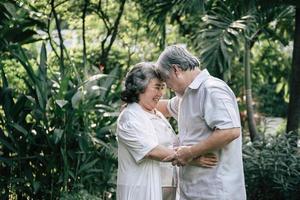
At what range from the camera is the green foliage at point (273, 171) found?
5934 millimetres

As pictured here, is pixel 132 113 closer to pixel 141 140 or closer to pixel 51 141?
pixel 141 140

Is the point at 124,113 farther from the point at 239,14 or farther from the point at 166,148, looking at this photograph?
the point at 239,14

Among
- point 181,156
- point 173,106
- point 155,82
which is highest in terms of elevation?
point 155,82

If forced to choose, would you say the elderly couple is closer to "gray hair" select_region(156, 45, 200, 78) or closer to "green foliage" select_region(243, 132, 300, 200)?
"gray hair" select_region(156, 45, 200, 78)

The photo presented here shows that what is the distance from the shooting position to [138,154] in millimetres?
3863

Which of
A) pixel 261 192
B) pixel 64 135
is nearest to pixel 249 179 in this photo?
pixel 261 192

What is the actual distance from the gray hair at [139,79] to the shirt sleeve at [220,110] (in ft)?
1.49

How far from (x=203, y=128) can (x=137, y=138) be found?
0.41 m

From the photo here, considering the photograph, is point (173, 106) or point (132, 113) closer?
point (132, 113)

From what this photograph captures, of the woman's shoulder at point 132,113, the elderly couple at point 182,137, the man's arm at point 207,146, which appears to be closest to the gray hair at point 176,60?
the elderly couple at point 182,137

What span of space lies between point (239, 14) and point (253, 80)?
4350mm

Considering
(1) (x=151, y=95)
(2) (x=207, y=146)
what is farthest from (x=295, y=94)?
(2) (x=207, y=146)

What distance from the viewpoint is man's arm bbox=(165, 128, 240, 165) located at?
3.56 metres

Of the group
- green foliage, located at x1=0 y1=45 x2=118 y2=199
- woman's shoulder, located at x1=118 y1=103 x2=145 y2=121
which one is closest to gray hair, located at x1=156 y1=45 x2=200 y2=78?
woman's shoulder, located at x1=118 y1=103 x2=145 y2=121
